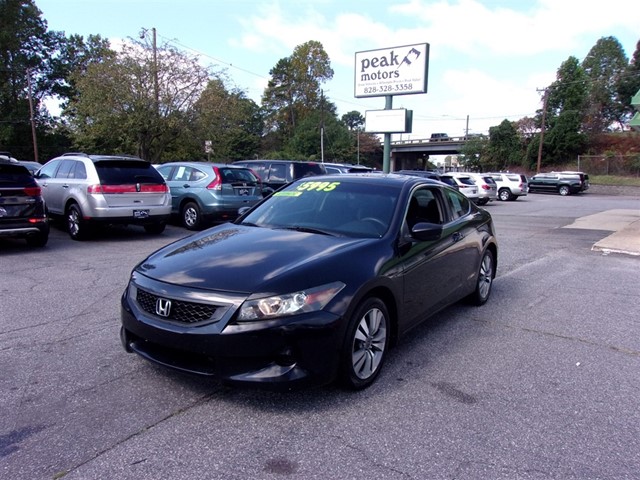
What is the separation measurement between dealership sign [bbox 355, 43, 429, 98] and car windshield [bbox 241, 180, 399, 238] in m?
17.9

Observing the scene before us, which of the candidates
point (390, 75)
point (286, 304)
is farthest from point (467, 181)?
point (286, 304)

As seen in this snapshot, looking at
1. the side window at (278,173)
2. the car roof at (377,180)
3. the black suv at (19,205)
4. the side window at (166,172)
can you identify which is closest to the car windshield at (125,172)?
the black suv at (19,205)

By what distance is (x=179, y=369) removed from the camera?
3.14 meters

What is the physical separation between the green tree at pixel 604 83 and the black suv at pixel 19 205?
61592 mm

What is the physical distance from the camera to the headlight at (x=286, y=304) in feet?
9.93

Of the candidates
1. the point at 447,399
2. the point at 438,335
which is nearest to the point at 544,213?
the point at 438,335

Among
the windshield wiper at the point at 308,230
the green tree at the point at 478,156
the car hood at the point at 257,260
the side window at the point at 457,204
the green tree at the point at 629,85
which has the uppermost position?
the green tree at the point at 629,85

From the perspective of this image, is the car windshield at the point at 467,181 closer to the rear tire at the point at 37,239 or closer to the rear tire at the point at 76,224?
the rear tire at the point at 76,224

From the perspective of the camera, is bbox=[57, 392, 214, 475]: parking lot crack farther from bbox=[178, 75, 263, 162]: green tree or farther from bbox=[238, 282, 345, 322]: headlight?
bbox=[178, 75, 263, 162]: green tree

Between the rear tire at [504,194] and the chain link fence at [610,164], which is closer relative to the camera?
the rear tire at [504,194]

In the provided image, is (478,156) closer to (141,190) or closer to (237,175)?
(237,175)

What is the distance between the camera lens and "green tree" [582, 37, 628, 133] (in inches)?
2422

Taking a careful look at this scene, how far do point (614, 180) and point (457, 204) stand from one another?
4637cm

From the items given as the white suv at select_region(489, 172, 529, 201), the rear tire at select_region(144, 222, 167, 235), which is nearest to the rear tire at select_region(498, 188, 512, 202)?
the white suv at select_region(489, 172, 529, 201)
